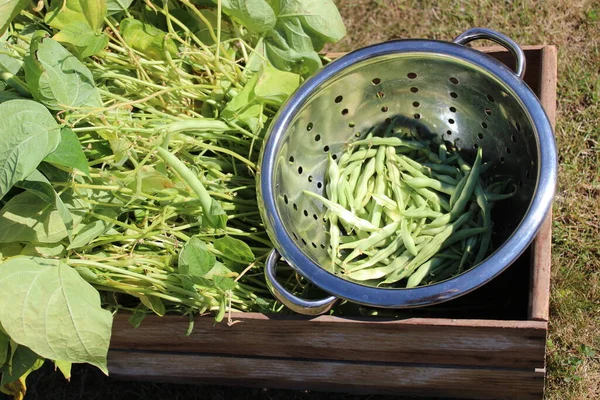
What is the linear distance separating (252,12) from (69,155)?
1.43ft

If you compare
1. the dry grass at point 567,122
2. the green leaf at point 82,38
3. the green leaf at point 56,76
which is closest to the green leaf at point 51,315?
the green leaf at point 56,76

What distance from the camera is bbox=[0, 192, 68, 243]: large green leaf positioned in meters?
1.13

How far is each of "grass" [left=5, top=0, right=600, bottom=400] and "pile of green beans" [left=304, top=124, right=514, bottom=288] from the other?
40cm

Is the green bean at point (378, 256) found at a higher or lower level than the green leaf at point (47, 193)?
lower

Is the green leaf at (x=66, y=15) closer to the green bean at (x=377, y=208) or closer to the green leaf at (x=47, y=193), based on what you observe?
the green leaf at (x=47, y=193)

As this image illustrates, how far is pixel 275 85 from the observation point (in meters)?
1.27

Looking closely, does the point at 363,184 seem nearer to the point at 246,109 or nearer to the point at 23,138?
the point at 246,109

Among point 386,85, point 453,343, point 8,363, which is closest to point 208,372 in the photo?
point 8,363

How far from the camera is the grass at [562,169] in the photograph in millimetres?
1517

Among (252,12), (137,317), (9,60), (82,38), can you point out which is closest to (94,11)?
(82,38)

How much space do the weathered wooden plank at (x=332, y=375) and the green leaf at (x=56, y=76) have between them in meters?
0.54

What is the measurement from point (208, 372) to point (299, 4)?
0.74m

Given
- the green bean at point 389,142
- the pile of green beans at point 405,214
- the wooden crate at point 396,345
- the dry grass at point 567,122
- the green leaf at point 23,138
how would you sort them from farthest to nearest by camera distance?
the dry grass at point 567,122 < the green bean at point 389,142 < the pile of green beans at point 405,214 < the wooden crate at point 396,345 < the green leaf at point 23,138

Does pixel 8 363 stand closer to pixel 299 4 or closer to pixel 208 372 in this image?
pixel 208 372
